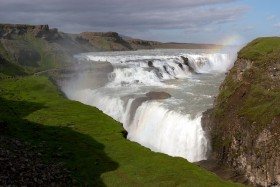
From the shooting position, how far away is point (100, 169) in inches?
1180

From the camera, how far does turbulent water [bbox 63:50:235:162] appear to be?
53312 mm

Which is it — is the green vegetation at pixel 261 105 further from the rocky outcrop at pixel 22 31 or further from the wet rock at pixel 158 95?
the rocky outcrop at pixel 22 31

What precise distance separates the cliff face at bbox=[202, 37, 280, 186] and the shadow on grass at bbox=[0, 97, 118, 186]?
17.0m

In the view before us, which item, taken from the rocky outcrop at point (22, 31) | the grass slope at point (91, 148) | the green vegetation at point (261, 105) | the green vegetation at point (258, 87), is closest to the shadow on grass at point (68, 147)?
the grass slope at point (91, 148)

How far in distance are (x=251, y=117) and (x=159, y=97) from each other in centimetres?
2377

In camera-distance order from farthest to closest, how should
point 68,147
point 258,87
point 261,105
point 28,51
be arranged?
point 28,51 → point 258,87 → point 261,105 → point 68,147

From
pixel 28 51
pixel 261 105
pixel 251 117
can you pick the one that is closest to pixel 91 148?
pixel 251 117

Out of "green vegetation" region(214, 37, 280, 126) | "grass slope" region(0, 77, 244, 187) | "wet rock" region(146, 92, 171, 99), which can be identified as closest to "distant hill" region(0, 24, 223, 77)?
"wet rock" region(146, 92, 171, 99)

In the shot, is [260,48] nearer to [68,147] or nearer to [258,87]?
[258,87]

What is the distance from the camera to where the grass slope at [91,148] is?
28109mm

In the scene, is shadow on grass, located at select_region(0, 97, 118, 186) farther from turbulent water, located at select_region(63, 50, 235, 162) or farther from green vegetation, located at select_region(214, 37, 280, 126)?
green vegetation, located at select_region(214, 37, 280, 126)

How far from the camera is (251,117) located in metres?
45.4

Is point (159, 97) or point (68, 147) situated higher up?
point (159, 97)

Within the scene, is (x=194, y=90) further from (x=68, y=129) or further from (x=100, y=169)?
(x=100, y=169)
